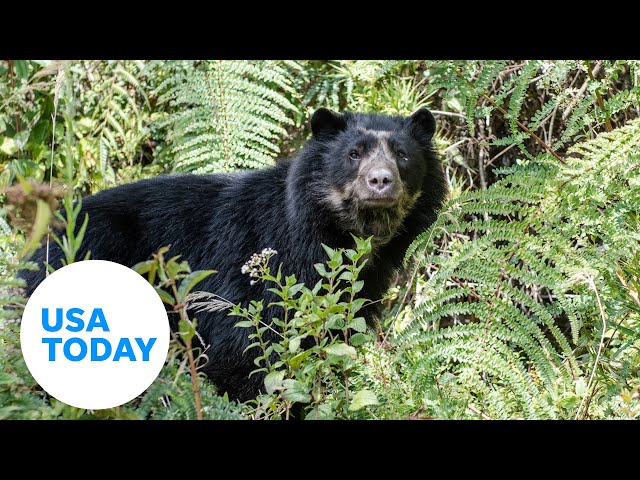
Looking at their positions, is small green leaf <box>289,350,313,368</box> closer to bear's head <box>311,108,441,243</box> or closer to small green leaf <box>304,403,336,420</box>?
small green leaf <box>304,403,336,420</box>

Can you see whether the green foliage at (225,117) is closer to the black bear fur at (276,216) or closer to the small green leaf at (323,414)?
the black bear fur at (276,216)

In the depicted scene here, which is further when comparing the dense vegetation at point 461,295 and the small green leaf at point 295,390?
the small green leaf at point 295,390

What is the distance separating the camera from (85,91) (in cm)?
772

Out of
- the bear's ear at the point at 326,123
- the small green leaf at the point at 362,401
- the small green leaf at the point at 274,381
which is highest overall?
the bear's ear at the point at 326,123

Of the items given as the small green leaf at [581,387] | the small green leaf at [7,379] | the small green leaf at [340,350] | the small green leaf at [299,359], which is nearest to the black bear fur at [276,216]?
the small green leaf at [581,387]

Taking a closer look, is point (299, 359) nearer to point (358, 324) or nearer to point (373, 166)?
point (358, 324)

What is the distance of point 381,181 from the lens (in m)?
4.62

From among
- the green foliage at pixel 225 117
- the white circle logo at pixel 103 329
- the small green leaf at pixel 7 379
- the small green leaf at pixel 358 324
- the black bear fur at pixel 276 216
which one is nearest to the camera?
the white circle logo at pixel 103 329

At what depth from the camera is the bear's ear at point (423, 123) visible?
5.07 metres

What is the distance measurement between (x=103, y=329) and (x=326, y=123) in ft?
9.05

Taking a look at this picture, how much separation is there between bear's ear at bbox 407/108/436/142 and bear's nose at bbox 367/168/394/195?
0.57 meters

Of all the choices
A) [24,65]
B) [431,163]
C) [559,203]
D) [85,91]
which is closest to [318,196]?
[431,163]

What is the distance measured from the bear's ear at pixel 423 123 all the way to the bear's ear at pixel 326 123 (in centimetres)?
41

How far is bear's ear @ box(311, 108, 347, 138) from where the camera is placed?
16.5 feet
